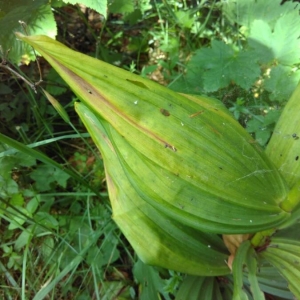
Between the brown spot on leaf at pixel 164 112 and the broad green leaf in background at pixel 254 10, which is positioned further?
the broad green leaf in background at pixel 254 10


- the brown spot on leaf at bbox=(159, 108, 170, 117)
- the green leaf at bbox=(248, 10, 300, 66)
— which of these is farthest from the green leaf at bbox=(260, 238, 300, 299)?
the green leaf at bbox=(248, 10, 300, 66)

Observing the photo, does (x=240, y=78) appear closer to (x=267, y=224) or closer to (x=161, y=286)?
(x=267, y=224)

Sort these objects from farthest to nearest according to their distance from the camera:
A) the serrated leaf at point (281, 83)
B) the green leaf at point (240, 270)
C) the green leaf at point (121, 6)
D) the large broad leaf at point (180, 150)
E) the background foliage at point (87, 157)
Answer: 1. the green leaf at point (121, 6)
2. the serrated leaf at point (281, 83)
3. the background foliage at point (87, 157)
4. the green leaf at point (240, 270)
5. the large broad leaf at point (180, 150)

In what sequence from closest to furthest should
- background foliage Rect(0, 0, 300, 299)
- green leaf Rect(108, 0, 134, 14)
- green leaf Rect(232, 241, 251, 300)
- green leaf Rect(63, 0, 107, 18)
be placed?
green leaf Rect(232, 241, 251, 300) → green leaf Rect(63, 0, 107, 18) → background foliage Rect(0, 0, 300, 299) → green leaf Rect(108, 0, 134, 14)

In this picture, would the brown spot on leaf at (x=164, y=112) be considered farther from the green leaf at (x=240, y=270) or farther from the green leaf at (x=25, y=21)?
the green leaf at (x=25, y=21)

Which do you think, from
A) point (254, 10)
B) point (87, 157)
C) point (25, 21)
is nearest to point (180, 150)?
point (25, 21)

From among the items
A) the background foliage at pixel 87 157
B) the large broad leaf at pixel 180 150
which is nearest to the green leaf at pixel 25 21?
the background foliage at pixel 87 157

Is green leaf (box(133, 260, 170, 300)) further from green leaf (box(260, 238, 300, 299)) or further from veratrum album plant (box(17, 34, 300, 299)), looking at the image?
green leaf (box(260, 238, 300, 299))
